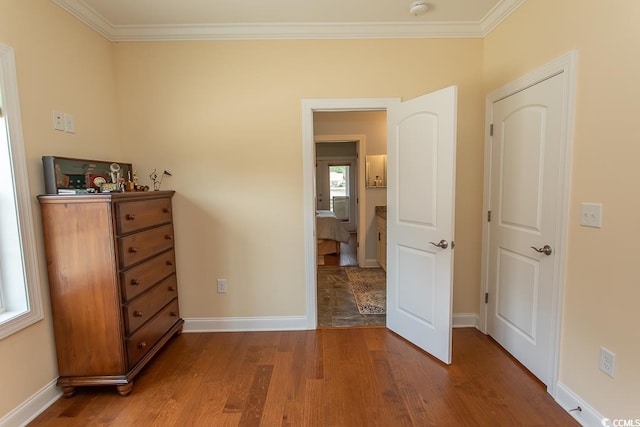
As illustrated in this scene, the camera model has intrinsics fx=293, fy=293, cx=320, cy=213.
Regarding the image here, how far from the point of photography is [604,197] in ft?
5.03

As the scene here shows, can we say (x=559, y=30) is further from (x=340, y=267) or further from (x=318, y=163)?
(x=318, y=163)

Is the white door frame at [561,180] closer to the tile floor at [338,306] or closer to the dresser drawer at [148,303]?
the tile floor at [338,306]

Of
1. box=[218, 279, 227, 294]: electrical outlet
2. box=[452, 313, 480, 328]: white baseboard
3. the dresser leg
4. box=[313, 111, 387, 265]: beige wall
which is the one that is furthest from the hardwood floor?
box=[313, 111, 387, 265]: beige wall

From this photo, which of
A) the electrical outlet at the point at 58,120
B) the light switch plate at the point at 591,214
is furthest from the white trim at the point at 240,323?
the light switch plate at the point at 591,214

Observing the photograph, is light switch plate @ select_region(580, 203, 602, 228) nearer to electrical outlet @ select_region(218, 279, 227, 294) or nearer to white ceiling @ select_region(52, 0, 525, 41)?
white ceiling @ select_region(52, 0, 525, 41)

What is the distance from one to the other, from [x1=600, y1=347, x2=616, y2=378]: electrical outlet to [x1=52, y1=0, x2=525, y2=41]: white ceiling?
2.34 m

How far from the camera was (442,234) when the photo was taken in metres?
2.19

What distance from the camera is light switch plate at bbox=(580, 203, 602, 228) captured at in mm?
1563

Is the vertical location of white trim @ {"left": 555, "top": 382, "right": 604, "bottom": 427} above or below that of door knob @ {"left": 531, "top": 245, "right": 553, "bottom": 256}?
below

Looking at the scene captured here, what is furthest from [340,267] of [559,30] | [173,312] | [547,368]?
[559,30]

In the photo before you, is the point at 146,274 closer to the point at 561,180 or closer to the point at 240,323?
the point at 240,323

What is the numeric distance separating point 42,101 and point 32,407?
1.89 m

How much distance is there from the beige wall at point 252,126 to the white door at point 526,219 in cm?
29

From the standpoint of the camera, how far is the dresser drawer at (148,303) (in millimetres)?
1974
